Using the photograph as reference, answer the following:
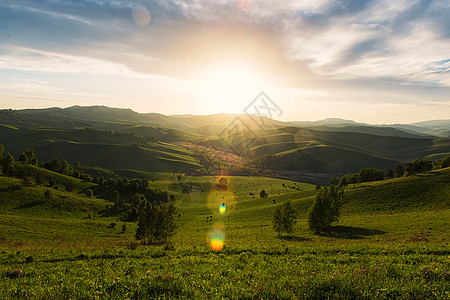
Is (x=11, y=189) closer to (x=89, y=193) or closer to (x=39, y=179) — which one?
(x=39, y=179)

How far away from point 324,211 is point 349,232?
6.95 meters

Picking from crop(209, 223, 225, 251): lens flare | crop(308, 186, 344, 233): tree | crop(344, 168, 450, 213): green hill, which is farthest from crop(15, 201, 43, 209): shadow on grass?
crop(344, 168, 450, 213): green hill

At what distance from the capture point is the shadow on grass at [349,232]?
145ft

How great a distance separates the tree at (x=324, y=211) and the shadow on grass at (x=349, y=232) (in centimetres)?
200

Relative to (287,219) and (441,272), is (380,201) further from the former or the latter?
(441,272)

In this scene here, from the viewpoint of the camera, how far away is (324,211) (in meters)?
53.7

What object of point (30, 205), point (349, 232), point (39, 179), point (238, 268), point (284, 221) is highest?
point (238, 268)

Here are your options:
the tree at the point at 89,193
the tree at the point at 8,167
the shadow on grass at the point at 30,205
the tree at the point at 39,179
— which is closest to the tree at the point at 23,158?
the tree at the point at 8,167

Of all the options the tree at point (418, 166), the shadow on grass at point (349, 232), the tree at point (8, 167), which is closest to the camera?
the shadow on grass at point (349, 232)

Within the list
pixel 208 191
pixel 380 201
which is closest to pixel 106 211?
pixel 208 191

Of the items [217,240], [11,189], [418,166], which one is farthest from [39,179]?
[418,166]

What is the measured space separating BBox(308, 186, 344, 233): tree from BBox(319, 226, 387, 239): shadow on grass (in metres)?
2.00

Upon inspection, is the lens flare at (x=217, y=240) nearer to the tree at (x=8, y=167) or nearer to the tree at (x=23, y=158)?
the tree at (x=8, y=167)

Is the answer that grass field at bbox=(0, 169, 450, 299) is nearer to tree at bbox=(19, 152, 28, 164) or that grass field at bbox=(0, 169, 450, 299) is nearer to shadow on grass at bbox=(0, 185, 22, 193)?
shadow on grass at bbox=(0, 185, 22, 193)
